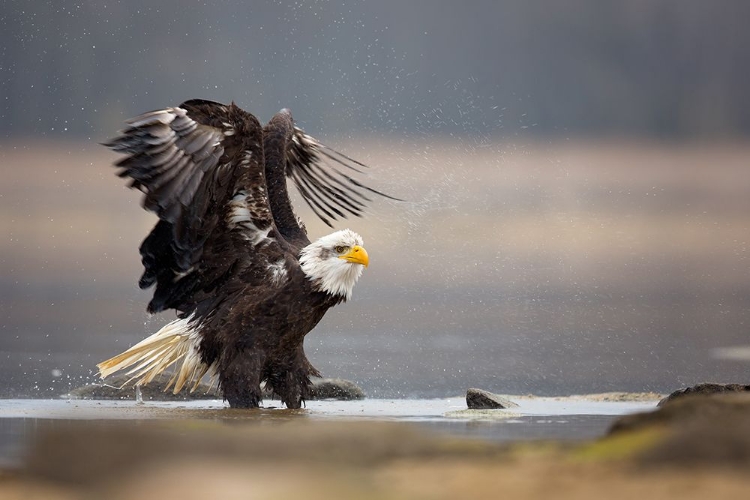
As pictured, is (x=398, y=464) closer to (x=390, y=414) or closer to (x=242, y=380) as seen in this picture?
(x=390, y=414)

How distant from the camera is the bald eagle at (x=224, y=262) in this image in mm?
6559

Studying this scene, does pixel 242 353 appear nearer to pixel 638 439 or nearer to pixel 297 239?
pixel 297 239

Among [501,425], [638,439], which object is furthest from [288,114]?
[638,439]

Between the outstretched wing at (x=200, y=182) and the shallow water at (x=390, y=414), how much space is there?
35.3 inches

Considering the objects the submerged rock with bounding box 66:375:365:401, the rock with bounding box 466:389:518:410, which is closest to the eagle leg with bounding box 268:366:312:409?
the submerged rock with bounding box 66:375:365:401

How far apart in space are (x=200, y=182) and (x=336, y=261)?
885 millimetres

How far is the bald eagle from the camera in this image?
6.56 m

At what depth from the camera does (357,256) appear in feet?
22.8

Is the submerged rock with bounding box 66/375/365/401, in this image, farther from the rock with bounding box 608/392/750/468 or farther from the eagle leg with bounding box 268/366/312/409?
the rock with bounding box 608/392/750/468

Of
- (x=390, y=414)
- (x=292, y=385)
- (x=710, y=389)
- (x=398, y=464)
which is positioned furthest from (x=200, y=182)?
(x=398, y=464)

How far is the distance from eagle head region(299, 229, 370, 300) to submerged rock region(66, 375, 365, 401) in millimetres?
1344

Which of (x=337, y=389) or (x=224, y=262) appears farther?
(x=337, y=389)

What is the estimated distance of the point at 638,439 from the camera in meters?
3.07

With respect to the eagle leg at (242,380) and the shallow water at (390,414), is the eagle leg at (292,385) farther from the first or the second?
the eagle leg at (242,380)
